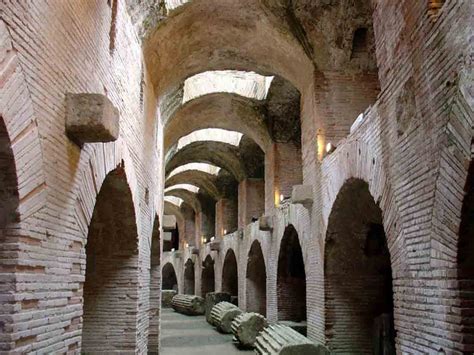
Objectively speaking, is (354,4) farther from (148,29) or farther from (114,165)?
(114,165)

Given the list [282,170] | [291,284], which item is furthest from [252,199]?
[291,284]

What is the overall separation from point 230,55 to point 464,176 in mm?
7038

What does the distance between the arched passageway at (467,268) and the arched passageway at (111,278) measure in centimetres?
432

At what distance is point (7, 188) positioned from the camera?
10.5 ft

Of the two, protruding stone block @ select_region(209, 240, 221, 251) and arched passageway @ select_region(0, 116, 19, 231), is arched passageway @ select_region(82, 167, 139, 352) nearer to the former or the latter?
arched passageway @ select_region(0, 116, 19, 231)

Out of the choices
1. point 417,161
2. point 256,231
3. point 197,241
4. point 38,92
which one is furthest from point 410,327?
point 197,241

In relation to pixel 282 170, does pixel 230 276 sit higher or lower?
lower

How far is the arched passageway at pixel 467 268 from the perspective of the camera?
405 centimetres

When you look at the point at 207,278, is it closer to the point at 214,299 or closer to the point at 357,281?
the point at 214,299

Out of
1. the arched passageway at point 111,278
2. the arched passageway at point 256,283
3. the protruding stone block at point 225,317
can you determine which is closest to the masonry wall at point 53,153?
the arched passageway at point 111,278

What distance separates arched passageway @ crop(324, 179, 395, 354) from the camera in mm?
8805

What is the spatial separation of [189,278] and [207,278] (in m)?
2.97

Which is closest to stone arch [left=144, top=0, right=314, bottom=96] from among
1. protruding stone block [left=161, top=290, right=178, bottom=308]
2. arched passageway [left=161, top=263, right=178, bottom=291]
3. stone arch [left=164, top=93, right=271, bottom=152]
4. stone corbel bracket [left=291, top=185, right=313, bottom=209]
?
stone corbel bracket [left=291, top=185, right=313, bottom=209]

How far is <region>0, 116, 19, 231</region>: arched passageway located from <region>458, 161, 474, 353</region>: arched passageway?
3155 millimetres
